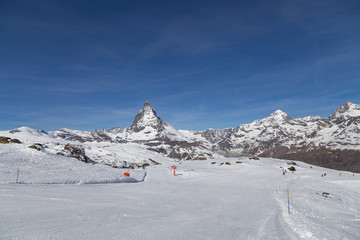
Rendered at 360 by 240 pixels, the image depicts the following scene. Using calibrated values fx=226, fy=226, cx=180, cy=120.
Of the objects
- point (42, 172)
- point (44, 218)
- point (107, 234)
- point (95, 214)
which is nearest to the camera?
point (107, 234)

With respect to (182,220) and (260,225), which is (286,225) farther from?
(182,220)

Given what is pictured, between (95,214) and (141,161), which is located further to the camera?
(141,161)

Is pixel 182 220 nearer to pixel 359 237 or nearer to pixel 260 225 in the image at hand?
pixel 260 225

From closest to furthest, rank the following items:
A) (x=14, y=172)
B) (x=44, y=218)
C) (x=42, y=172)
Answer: (x=44, y=218) → (x=14, y=172) → (x=42, y=172)

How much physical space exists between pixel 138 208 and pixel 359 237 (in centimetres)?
1188

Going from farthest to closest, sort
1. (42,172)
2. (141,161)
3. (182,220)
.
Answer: (141,161), (42,172), (182,220)

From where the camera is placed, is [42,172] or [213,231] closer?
[213,231]

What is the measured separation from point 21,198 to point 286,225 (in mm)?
15253

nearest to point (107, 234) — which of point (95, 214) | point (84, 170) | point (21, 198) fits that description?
point (95, 214)

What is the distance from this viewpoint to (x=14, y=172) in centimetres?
2164

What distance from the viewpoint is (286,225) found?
1217 centimetres

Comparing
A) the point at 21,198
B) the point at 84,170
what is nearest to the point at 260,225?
the point at 21,198

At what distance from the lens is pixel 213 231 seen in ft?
36.1

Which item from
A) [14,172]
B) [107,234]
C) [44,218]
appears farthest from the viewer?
[14,172]
